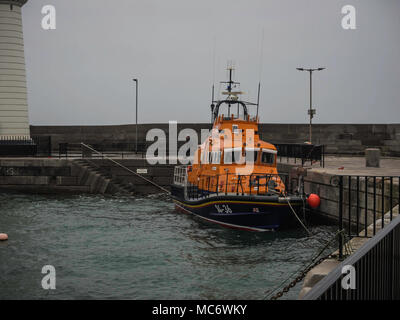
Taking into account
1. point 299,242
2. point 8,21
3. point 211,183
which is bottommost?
point 299,242

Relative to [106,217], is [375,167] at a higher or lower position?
higher

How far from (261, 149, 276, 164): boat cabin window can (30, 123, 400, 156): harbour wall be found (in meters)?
16.3

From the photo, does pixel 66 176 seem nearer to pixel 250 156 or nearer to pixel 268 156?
pixel 250 156

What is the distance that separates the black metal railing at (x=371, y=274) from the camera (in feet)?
11.0

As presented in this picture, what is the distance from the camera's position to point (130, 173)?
2584 cm

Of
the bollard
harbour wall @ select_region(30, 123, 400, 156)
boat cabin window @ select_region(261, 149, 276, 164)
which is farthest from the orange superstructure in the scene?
harbour wall @ select_region(30, 123, 400, 156)

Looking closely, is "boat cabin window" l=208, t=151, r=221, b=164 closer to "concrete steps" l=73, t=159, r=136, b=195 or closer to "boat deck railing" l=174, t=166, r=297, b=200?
"boat deck railing" l=174, t=166, r=297, b=200

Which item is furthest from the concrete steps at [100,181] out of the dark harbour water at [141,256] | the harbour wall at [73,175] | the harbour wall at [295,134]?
the harbour wall at [295,134]

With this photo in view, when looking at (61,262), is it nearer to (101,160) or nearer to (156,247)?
(156,247)

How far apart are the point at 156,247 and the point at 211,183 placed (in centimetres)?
400

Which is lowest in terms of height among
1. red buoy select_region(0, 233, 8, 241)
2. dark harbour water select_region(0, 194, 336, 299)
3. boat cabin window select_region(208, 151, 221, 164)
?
dark harbour water select_region(0, 194, 336, 299)

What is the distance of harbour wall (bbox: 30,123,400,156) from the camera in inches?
1324

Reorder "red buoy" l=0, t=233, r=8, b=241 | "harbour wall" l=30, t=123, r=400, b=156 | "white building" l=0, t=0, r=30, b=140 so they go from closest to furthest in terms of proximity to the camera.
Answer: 1. "red buoy" l=0, t=233, r=8, b=241
2. "white building" l=0, t=0, r=30, b=140
3. "harbour wall" l=30, t=123, r=400, b=156
